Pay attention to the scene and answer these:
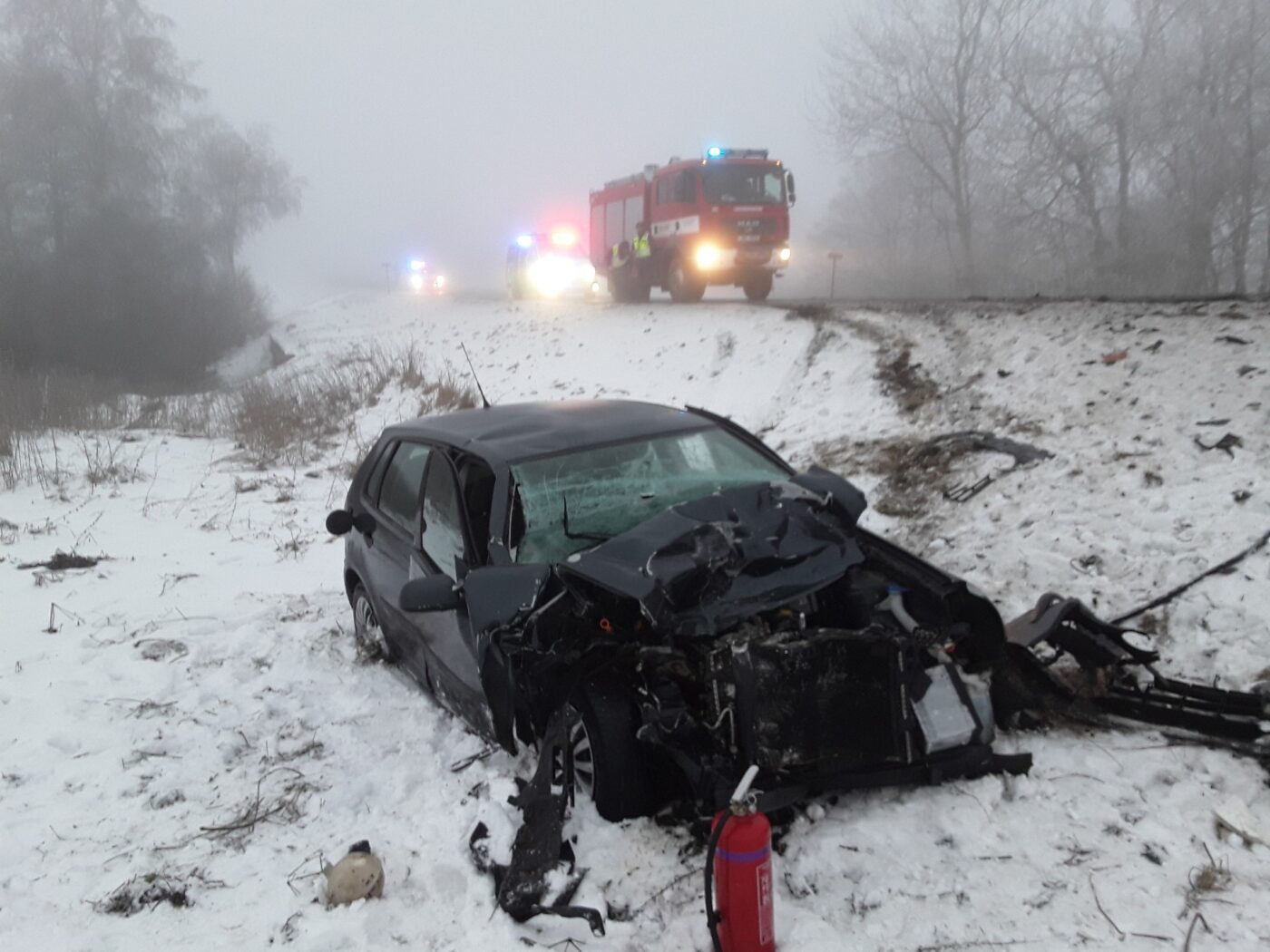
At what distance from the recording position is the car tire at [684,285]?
16.8 m

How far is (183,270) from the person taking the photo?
34781 mm

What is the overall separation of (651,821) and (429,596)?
127cm

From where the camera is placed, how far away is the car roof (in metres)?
4.11

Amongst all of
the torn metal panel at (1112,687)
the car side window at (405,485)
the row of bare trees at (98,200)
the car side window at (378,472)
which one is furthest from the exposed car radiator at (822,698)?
the row of bare trees at (98,200)

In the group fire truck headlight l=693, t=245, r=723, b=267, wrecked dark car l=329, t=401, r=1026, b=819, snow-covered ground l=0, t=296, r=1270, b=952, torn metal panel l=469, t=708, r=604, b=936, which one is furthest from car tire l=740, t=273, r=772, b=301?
torn metal panel l=469, t=708, r=604, b=936

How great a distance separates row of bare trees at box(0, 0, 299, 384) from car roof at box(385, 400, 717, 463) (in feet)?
97.4

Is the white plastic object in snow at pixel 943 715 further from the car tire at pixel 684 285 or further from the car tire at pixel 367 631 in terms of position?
the car tire at pixel 684 285

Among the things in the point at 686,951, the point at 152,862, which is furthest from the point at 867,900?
the point at 152,862

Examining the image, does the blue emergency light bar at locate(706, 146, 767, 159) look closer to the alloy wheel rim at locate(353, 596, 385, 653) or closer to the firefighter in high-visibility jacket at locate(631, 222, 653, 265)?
the firefighter in high-visibility jacket at locate(631, 222, 653, 265)

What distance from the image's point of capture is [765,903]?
2486 millimetres

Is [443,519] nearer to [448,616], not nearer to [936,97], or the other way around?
[448,616]

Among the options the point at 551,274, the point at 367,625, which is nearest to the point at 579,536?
the point at 367,625

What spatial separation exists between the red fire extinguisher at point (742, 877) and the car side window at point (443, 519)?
1872 millimetres

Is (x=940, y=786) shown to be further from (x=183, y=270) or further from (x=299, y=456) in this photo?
(x=183, y=270)
